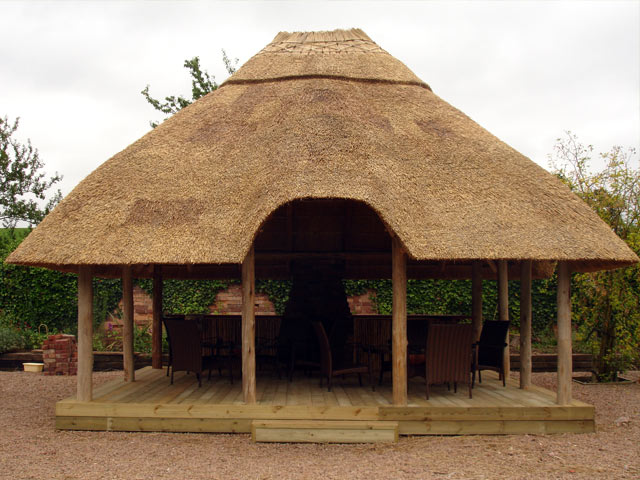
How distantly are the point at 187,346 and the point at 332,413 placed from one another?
2656 mm

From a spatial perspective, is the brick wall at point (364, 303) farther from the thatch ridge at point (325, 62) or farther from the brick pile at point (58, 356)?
the brick pile at point (58, 356)

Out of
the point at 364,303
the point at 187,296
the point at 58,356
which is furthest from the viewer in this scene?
the point at 187,296

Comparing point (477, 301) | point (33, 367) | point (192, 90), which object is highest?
point (192, 90)

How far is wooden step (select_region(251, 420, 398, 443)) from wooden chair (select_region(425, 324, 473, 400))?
3.30 feet

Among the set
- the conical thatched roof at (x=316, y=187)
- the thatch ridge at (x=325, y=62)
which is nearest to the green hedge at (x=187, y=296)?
the thatch ridge at (x=325, y=62)

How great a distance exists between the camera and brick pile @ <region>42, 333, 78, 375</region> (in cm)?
1242

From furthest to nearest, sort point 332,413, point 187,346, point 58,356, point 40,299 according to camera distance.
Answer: point 40,299, point 58,356, point 187,346, point 332,413

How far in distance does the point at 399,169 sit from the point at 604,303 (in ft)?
19.3

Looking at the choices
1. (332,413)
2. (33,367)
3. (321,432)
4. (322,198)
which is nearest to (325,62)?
(322,198)

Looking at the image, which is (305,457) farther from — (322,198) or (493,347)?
(493,347)

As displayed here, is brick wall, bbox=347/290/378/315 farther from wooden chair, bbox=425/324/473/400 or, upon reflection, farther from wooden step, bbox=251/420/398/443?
wooden step, bbox=251/420/398/443

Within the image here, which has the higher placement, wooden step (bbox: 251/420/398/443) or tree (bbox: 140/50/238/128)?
tree (bbox: 140/50/238/128)

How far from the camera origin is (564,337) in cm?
740

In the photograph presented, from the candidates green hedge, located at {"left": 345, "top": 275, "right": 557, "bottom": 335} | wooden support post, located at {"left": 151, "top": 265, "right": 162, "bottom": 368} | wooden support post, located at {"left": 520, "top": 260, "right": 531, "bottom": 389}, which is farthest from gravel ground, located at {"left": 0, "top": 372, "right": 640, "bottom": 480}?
green hedge, located at {"left": 345, "top": 275, "right": 557, "bottom": 335}
